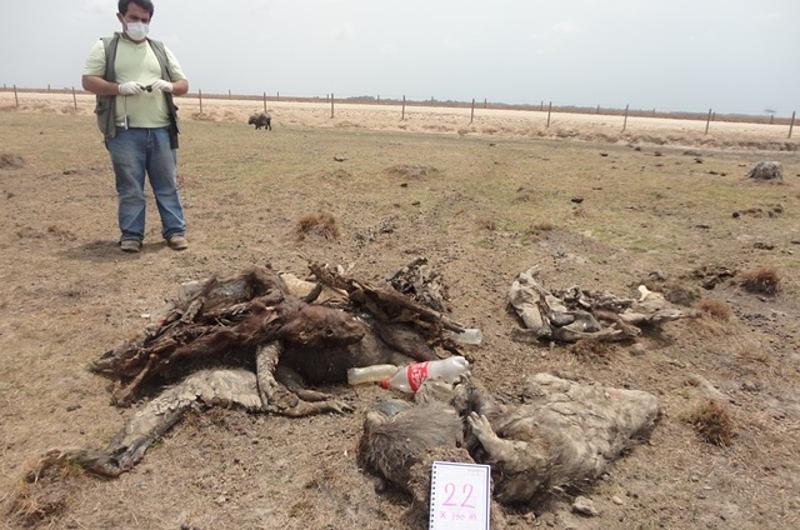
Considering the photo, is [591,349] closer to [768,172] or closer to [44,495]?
[44,495]

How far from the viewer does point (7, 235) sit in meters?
6.54

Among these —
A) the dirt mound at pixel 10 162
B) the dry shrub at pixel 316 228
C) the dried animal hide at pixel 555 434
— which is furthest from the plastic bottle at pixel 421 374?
the dirt mound at pixel 10 162

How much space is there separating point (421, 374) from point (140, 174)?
13.8ft

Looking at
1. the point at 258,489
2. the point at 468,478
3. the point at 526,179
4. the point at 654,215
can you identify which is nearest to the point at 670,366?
the point at 468,478

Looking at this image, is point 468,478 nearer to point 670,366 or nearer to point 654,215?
point 670,366

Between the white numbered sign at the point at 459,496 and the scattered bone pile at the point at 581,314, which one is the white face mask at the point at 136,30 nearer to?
the scattered bone pile at the point at 581,314

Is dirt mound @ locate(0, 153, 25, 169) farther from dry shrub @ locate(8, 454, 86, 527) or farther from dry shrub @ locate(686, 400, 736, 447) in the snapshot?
dry shrub @ locate(686, 400, 736, 447)

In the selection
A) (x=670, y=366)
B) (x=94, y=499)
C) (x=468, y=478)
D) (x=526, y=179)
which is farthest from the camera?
(x=526, y=179)

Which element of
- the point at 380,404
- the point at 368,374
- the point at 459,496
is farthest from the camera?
the point at 368,374

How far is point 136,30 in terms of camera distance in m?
5.54

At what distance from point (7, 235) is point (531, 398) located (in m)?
6.41

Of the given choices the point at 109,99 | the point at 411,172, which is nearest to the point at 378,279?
the point at 109,99

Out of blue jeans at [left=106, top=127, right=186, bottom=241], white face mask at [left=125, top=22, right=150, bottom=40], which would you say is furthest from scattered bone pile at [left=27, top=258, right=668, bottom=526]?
white face mask at [left=125, top=22, right=150, bottom=40]

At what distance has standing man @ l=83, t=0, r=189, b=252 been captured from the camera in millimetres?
5512
